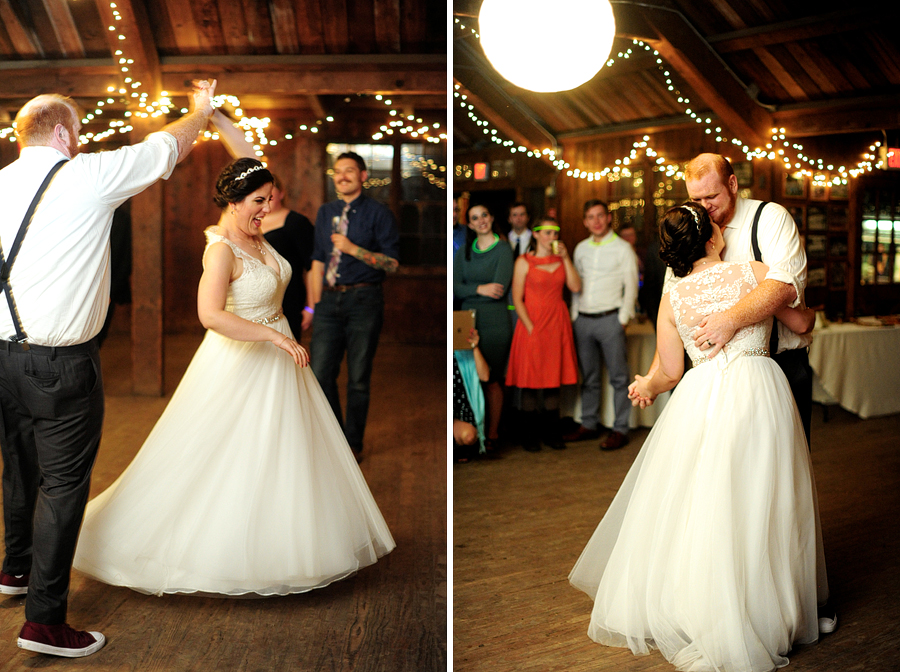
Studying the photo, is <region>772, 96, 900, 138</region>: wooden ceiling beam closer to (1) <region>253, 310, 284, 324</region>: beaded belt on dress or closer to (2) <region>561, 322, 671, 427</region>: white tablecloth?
(2) <region>561, 322, 671, 427</region>: white tablecloth

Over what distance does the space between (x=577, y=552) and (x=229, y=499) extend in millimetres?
1104

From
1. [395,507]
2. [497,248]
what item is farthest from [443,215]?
[497,248]

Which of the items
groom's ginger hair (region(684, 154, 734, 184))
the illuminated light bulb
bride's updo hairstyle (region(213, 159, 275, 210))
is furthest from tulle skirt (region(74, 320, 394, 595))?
groom's ginger hair (region(684, 154, 734, 184))

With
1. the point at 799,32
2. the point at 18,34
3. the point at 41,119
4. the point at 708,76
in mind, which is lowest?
the point at 41,119

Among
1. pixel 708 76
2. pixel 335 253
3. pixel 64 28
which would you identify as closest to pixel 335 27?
pixel 335 253

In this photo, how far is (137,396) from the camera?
5.48m

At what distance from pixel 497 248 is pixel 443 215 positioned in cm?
636

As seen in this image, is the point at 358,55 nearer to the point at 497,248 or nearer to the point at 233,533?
the point at 497,248

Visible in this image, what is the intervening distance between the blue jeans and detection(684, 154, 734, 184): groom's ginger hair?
2246 millimetres

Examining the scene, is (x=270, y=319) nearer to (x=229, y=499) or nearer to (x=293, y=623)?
(x=229, y=499)

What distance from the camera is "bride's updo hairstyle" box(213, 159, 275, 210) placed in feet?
7.74

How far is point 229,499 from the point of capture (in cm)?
230

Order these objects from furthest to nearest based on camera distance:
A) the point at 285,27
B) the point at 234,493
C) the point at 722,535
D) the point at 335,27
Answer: the point at 335,27 < the point at 285,27 < the point at 234,493 < the point at 722,535

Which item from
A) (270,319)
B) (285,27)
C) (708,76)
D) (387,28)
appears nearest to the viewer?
(708,76)
